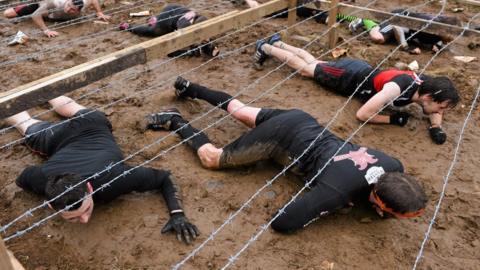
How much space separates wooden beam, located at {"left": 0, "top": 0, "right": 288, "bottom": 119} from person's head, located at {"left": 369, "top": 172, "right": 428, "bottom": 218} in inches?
75.0

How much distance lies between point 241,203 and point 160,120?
1.17m

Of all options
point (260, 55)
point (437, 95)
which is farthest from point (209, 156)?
point (437, 95)

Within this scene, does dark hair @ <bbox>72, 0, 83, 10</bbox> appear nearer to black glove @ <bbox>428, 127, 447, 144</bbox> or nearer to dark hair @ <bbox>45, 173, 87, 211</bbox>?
dark hair @ <bbox>45, 173, 87, 211</bbox>

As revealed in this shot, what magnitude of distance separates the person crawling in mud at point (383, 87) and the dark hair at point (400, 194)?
55.1 inches

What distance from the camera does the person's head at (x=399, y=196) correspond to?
2.57 meters

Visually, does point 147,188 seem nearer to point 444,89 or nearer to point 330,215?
point 330,215

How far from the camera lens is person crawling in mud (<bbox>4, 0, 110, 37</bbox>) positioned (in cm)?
602

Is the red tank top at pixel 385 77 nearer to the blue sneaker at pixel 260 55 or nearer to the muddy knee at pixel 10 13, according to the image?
the blue sneaker at pixel 260 55

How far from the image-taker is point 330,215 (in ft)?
9.95

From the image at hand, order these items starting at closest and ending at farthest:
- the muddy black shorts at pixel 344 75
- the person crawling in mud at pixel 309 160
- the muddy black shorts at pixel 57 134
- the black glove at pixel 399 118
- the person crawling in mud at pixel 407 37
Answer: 1. the person crawling in mud at pixel 309 160
2. the muddy black shorts at pixel 57 134
3. the black glove at pixel 399 118
4. the muddy black shorts at pixel 344 75
5. the person crawling in mud at pixel 407 37

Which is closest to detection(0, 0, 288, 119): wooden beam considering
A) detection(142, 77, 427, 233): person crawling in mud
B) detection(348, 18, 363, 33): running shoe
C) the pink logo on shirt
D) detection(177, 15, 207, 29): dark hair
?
detection(142, 77, 427, 233): person crawling in mud

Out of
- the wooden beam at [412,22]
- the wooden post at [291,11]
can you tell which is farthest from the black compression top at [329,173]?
the wooden post at [291,11]

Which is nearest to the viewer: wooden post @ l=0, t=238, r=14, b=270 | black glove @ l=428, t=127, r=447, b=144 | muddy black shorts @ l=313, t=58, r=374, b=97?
wooden post @ l=0, t=238, r=14, b=270

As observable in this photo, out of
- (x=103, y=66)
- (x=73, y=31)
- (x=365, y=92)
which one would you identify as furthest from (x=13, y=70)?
(x=365, y=92)
